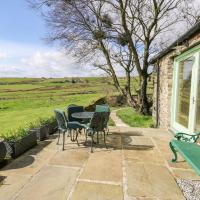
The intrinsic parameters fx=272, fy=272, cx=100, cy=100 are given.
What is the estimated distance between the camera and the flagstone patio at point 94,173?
3.92 m

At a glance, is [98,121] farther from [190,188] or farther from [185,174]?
[190,188]

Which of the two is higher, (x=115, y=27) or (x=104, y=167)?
(x=115, y=27)

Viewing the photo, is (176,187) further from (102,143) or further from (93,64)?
(93,64)

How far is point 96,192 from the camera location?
3.96m

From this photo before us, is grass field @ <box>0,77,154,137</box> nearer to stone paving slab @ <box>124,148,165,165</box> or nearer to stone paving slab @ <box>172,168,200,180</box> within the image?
stone paving slab @ <box>124,148,165,165</box>

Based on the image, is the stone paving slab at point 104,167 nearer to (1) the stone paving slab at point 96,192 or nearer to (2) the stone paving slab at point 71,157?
(2) the stone paving slab at point 71,157

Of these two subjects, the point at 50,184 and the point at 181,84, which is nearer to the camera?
the point at 50,184

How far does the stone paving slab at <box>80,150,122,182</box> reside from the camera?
456 centimetres

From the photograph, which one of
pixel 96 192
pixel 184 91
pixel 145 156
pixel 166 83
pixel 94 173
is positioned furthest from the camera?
pixel 166 83

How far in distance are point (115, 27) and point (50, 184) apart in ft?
39.3

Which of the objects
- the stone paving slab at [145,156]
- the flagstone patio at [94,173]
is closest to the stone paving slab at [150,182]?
the flagstone patio at [94,173]

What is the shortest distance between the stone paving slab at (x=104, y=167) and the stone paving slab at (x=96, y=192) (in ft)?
0.90

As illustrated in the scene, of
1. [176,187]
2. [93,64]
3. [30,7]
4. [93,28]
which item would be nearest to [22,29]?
[30,7]

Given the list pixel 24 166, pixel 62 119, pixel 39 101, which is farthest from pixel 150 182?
pixel 39 101
